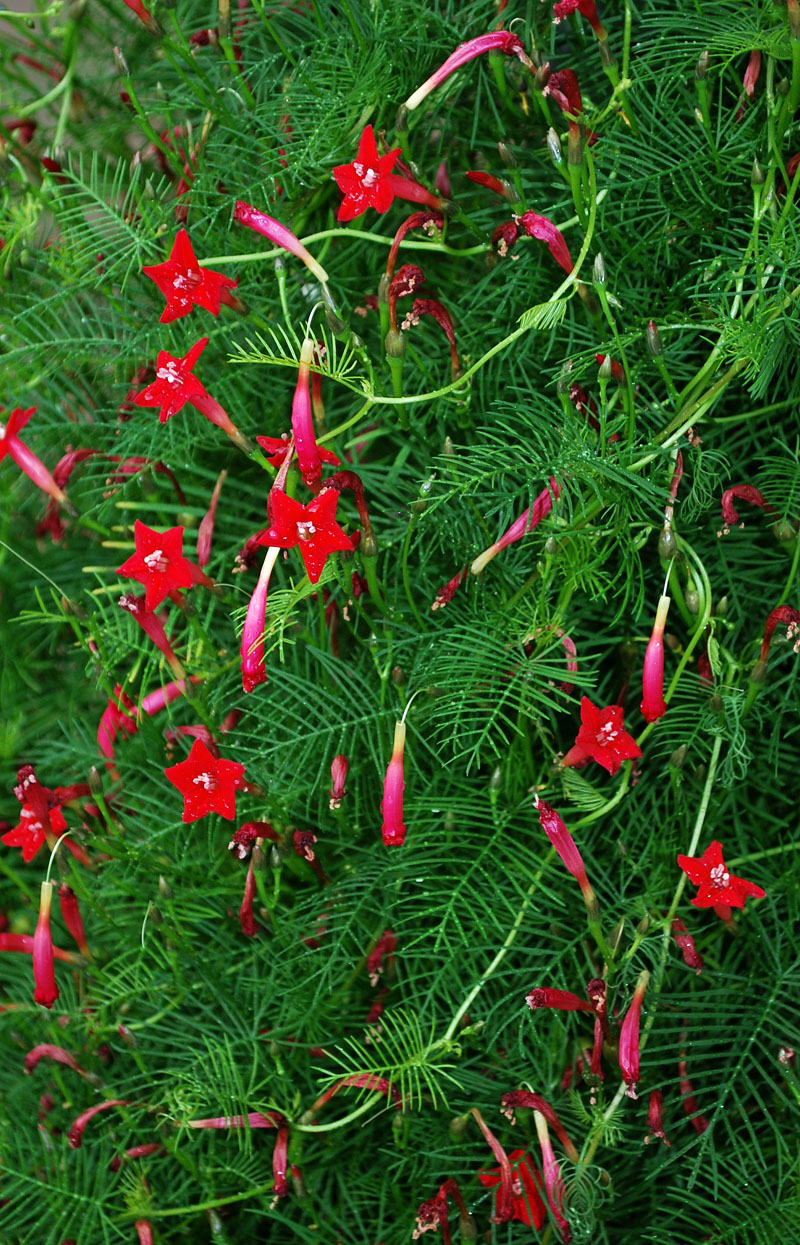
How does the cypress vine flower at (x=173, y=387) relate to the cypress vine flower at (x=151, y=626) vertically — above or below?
above

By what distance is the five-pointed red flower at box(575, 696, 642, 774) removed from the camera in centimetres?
60

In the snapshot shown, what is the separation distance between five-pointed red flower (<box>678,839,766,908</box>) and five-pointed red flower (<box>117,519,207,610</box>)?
0.32 m

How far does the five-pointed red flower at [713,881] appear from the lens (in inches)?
23.2

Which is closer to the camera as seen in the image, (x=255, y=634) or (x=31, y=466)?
(x=255, y=634)

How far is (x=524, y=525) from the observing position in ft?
2.14

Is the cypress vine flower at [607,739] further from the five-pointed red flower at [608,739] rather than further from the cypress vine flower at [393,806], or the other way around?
the cypress vine flower at [393,806]

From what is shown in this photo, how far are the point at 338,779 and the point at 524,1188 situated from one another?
0.25 m

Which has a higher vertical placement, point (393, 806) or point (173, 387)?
point (173, 387)

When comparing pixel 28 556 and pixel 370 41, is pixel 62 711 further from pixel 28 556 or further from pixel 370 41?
pixel 370 41

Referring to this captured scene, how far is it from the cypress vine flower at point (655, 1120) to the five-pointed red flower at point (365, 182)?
1.67 ft

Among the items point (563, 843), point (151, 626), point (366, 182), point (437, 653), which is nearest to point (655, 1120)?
point (563, 843)

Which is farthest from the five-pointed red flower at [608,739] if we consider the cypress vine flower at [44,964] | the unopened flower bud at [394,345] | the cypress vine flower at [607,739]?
the cypress vine flower at [44,964]

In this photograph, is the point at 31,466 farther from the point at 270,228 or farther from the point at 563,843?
the point at 563,843

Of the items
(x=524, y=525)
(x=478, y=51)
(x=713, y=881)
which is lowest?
(x=713, y=881)
